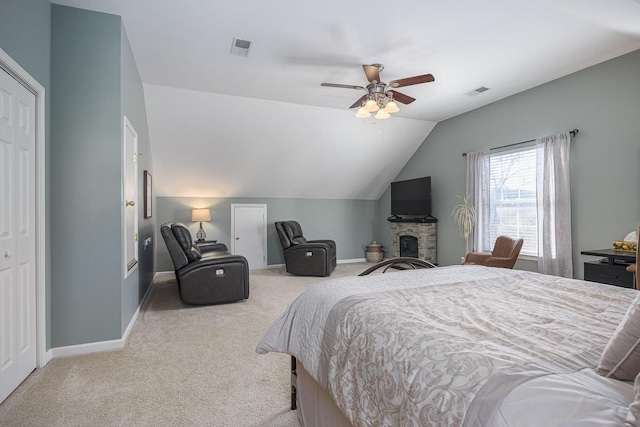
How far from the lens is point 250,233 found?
7.07 meters

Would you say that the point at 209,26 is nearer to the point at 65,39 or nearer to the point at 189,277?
the point at 65,39

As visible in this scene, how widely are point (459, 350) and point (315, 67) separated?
3.79 m

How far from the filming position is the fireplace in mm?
6863

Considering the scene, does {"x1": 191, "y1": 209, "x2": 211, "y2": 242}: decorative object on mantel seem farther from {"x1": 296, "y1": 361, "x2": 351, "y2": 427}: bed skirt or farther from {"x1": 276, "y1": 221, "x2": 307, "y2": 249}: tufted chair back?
{"x1": 296, "y1": 361, "x2": 351, "y2": 427}: bed skirt

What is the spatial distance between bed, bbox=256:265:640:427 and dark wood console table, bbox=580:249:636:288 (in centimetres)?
196

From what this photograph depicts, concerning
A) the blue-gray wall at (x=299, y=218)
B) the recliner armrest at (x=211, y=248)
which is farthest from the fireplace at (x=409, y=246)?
the recliner armrest at (x=211, y=248)

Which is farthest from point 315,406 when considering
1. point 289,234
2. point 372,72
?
point 289,234

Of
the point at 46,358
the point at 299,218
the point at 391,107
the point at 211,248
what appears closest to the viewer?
the point at 46,358

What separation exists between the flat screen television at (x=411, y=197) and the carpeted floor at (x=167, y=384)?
4250mm

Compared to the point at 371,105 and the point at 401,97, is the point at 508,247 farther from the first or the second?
the point at 371,105

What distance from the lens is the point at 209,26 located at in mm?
3131

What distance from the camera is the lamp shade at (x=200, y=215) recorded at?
644 centimetres

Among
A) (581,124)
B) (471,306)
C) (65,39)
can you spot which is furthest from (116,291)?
(581,124)

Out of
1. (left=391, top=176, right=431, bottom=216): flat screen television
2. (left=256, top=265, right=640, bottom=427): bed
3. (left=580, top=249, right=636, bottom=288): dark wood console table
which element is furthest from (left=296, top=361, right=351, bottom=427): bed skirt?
(left=391, top=176, right=431, bottom=216): flat screen television
